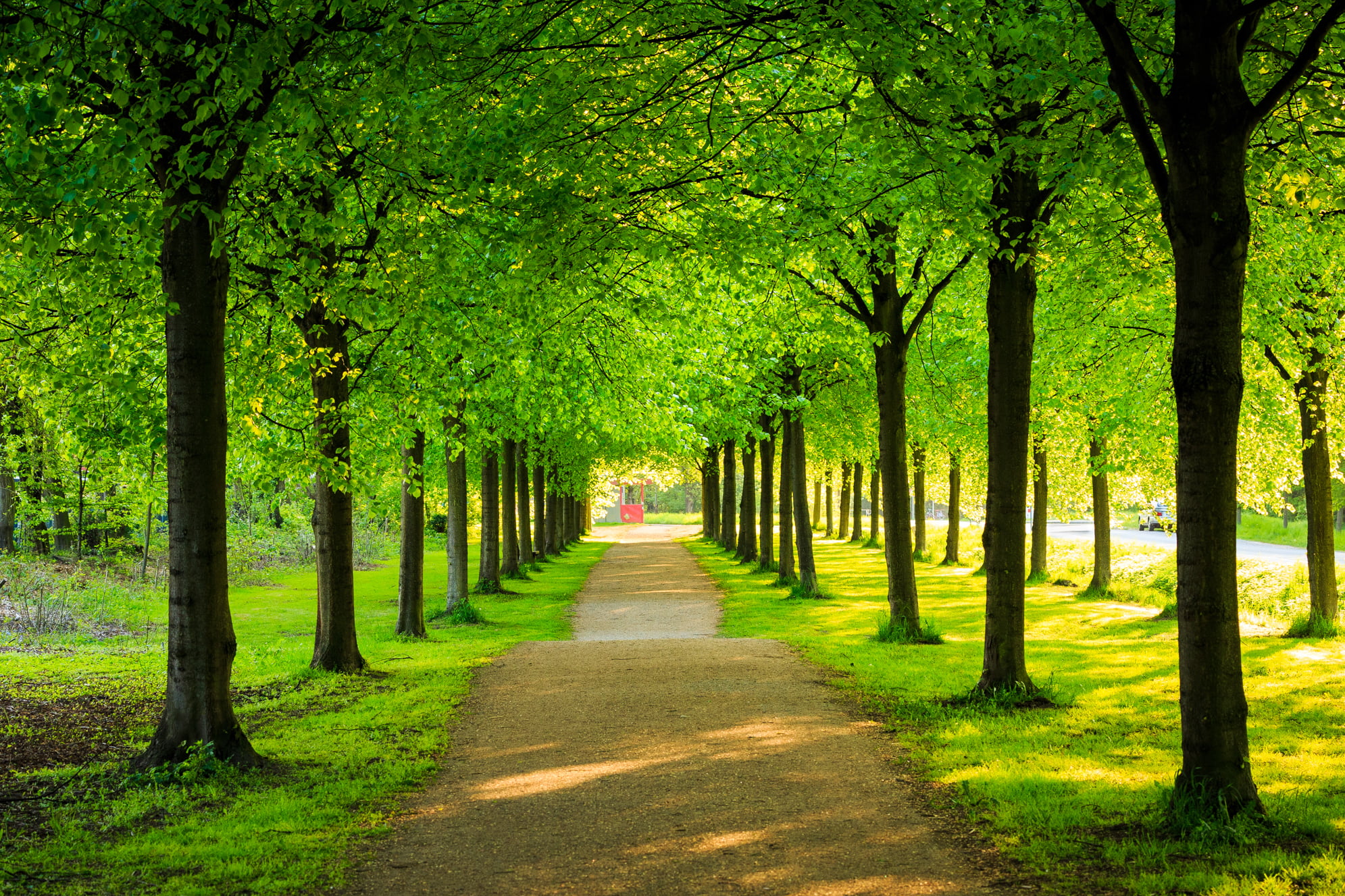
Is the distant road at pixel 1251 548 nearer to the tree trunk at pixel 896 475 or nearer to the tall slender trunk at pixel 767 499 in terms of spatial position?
the tree trunk at pixel 896 475

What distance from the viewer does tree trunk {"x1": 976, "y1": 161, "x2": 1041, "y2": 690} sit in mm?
9922

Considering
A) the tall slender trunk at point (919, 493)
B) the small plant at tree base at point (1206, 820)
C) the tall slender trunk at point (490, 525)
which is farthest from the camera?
the tall slender trunk at point (919, 493)

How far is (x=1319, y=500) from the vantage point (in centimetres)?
1573

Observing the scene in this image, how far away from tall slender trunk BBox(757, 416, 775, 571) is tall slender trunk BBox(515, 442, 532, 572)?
7.72 meters

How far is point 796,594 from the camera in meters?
22.6

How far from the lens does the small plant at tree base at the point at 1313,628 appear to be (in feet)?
49.6

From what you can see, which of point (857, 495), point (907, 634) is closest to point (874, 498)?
point (857, 495)

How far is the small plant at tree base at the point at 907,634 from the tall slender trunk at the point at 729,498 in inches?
804

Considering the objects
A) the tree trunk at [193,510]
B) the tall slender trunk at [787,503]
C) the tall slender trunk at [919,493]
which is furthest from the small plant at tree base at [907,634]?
the tall slender trunk at [919,493]

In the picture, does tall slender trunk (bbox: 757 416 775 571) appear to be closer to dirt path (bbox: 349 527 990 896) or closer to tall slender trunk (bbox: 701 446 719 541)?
dirt path (bbox: 349 527 990 896)

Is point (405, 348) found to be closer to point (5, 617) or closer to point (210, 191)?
point (210, 191)

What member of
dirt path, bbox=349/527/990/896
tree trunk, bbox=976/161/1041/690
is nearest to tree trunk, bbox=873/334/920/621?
dirt path, bbox=349/527/990/896

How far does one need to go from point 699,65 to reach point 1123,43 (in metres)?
4.51

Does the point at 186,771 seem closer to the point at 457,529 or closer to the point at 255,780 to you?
the point at 255,780
